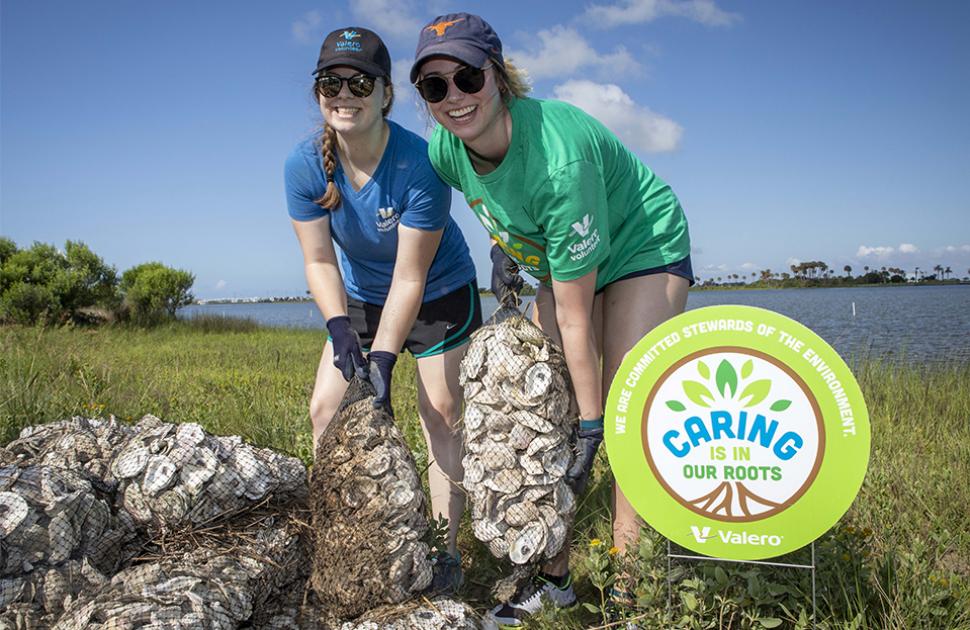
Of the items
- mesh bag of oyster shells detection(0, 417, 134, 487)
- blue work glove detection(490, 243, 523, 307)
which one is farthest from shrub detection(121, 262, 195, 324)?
blue work glove detection(490, 243, 523, 307)

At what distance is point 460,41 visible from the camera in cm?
247

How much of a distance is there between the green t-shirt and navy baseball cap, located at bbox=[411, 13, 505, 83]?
0.22 meters

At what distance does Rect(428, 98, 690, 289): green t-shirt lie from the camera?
243 cm

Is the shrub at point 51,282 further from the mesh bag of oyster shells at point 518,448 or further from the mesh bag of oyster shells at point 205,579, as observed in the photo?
the mesh bag of oyster shells at point 518,448

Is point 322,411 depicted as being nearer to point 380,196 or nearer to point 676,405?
point 380,196

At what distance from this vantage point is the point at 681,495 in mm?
2359

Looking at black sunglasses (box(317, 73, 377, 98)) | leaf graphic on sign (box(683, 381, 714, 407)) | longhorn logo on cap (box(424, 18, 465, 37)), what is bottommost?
leaf graphic on sign (box(683, 381, 714, 407))

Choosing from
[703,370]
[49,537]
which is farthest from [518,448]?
[49,537]

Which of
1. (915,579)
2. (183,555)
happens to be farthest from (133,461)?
(915,579)

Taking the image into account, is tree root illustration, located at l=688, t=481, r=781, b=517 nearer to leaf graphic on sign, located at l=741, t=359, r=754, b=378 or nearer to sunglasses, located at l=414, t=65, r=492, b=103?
leaf graphic on sign, located at l=741, t=359, r=754, b=378

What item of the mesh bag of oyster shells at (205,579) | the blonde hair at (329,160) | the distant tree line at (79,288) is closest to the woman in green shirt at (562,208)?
the blonde hair at (329,160)

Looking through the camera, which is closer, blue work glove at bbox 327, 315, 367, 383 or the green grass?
the green grass

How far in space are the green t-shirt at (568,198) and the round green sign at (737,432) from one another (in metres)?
0.50

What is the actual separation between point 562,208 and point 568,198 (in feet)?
0.14
